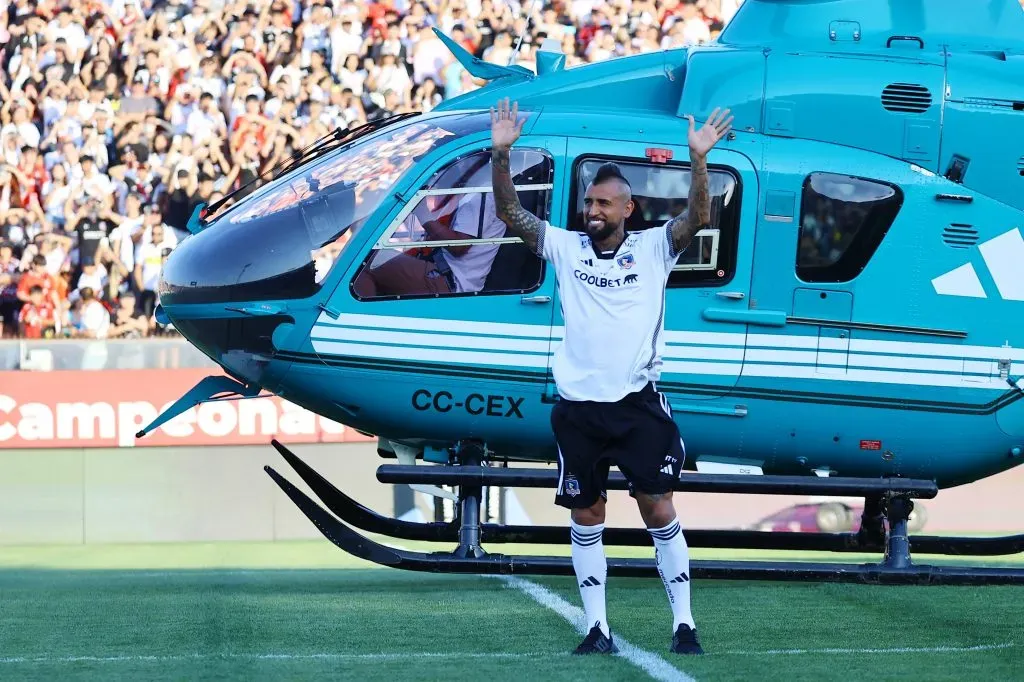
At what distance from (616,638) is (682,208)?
2.31 m

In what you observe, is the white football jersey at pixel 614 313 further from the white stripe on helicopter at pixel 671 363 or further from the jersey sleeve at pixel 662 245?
the white stripe on helicopter at pixel 671 363

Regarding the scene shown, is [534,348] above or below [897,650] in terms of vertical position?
above

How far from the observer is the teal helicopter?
309 inches

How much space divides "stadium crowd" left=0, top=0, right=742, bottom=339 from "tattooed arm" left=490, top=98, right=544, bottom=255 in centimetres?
800

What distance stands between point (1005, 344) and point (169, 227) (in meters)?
9.19

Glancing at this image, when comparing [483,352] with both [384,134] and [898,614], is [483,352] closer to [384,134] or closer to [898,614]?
[384,134]

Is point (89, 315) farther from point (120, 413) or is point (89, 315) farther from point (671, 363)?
point (671, 363)

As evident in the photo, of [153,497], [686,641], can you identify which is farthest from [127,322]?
[686,641]

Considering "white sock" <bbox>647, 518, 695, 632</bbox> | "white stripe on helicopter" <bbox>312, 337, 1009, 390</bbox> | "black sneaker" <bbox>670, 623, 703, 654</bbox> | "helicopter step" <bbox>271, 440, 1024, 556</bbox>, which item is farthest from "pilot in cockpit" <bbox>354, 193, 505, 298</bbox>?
"black sneaker" <bbox>670, 623, 703, 654</bbox>

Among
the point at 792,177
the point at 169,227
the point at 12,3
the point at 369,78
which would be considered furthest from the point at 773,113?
the point at 12,3

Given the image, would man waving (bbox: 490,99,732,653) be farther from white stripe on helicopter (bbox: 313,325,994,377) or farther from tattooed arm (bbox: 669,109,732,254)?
white stripe on helicopter (bbox: 313,325,994,377)

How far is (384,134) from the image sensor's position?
8.39m

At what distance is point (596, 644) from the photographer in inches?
253

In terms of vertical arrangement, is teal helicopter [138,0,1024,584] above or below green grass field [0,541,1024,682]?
above
